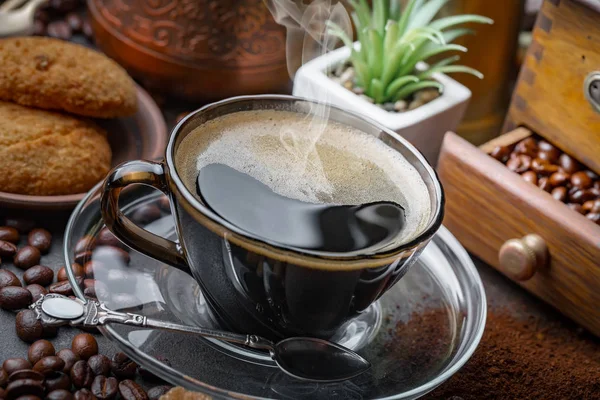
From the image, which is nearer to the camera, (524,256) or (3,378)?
(3,378)

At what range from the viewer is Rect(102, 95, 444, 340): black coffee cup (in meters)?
0.94

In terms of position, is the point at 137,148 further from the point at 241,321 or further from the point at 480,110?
the point at 480,110

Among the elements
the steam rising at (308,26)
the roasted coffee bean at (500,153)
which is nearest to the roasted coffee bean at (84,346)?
the steam rising at (308,26)

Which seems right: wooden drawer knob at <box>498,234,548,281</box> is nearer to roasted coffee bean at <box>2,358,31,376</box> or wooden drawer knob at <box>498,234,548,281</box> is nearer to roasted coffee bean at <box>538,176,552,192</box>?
roasted coffee bean at <box>538,176,552,192</box>

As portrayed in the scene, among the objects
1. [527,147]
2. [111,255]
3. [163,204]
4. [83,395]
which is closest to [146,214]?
[163,204]

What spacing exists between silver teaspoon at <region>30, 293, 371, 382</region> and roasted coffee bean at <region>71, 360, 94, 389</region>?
0.10 meters

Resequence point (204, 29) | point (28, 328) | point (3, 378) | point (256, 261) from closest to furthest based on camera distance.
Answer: point (256, 261), point (3, 378), point (28, 328), point (204, 29)

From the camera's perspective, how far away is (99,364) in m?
1.13

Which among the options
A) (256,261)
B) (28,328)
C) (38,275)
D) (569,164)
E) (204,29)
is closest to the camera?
(256,261)

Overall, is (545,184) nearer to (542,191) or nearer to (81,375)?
(542,191)

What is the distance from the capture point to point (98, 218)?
1.23 metres

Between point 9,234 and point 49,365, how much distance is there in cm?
33

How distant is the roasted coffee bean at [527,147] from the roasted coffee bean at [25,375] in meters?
0.98

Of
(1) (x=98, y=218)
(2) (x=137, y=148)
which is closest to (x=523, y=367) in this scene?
(1) (x=98, y=218)
